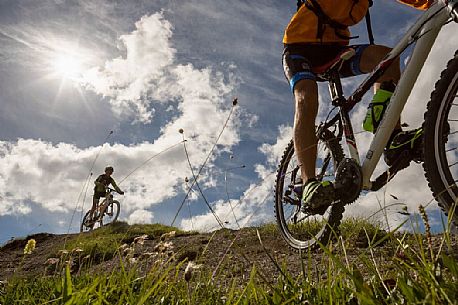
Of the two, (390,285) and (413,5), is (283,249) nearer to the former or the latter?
(413,5)

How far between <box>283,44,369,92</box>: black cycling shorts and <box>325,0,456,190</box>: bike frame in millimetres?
304

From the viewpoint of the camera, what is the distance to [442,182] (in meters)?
2.38

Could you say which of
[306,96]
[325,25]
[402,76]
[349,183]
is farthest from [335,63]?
[349,183]

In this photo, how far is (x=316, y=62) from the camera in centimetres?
375

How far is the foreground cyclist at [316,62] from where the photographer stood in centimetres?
313

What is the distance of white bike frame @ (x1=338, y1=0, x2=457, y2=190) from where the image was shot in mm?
2617

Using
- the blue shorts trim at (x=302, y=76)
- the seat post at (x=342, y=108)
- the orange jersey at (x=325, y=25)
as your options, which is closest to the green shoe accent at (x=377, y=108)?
the seat post at (x=342, y=108)

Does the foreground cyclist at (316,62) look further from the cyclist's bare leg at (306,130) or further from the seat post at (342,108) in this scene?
the seat post at (342,108)

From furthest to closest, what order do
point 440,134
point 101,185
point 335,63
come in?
1. point 101,185
2. point 335,63
3. point 440,134

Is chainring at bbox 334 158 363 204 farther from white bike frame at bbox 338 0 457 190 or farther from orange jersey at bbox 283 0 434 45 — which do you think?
orange jersey at bbox 283 0 434 45

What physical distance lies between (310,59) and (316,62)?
0.20ft

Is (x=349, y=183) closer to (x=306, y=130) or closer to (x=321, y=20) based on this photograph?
(x=306, y=130)

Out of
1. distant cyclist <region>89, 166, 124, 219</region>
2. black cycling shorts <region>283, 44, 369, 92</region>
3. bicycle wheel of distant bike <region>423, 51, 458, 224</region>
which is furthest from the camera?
distant cyclist <region>89, 166, 124, 219</region>

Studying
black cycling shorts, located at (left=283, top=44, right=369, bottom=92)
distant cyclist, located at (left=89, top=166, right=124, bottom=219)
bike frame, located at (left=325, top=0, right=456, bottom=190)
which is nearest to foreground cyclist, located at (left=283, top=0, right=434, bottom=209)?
black cycling shorts, located at (left=283, top=44, right=369, bottom=92)
